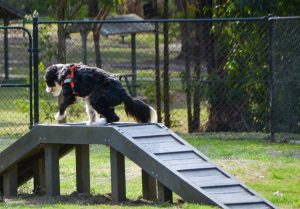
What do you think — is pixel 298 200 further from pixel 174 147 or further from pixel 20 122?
pixel 20 122

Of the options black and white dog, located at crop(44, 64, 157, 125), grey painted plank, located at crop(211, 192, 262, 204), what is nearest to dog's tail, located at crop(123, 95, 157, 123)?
black and white dog, located at crop(44, 64, 157, 125)

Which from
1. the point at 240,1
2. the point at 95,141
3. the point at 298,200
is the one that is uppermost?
the point at 240,1

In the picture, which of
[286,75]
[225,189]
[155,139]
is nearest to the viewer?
[225,189]

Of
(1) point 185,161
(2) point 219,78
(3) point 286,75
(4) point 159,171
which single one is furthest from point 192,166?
(2) point 219,78

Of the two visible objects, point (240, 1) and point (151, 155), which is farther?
point (240, 1)

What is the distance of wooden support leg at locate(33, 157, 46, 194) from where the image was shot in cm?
1191

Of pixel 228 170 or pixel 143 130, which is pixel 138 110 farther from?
pixel 228 170

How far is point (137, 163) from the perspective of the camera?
1048 cm

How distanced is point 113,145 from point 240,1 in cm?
745

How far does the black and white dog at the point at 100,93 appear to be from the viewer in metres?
11.4

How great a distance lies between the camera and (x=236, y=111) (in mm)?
17688

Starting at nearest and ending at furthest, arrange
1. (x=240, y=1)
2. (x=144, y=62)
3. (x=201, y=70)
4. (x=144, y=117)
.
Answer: (x=144, y=117) < (x=240, y=1) < (x=201, y=70) < (x=144, y=62)

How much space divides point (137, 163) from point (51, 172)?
1325 millimetres

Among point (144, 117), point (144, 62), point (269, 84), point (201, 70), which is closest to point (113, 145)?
point (144, 117)
